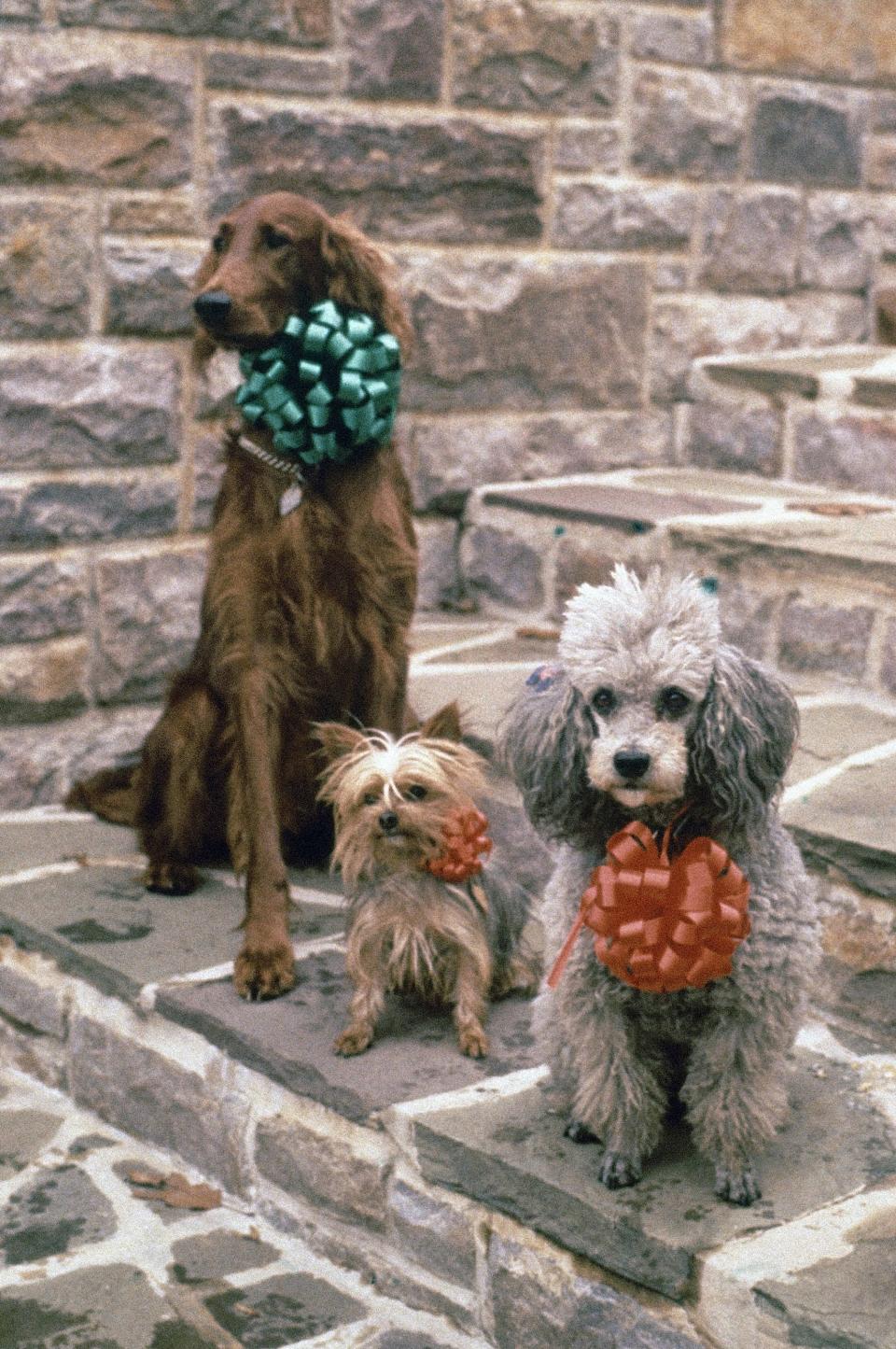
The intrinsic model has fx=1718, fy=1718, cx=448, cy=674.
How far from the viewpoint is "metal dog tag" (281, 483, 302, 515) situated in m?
3.17

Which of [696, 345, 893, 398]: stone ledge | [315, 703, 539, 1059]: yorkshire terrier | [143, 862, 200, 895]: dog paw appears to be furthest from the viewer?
[696, 345, 893, 398]: stone ledge

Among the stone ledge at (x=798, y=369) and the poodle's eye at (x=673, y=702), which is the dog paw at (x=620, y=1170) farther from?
the stone ledge at (x=798, y=369)

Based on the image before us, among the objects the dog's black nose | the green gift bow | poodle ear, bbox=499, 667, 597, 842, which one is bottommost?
poodle ear, bbox=499, 667, 597, 842

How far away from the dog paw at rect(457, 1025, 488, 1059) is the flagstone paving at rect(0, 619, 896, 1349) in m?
0.03

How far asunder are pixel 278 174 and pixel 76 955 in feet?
6.21

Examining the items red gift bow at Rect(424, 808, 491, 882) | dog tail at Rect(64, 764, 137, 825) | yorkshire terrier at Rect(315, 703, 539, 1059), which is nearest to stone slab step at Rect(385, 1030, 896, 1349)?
yorkshire terrier at Rect(315, 703, 539, 1059)

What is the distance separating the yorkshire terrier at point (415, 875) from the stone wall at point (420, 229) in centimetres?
135

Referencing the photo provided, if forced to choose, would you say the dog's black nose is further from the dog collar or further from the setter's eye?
the dog collar

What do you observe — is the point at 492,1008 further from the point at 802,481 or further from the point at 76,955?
the point at 802,481

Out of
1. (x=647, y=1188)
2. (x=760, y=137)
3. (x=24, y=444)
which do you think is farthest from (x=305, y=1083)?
(x=760, y=137)

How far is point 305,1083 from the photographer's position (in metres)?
2.75

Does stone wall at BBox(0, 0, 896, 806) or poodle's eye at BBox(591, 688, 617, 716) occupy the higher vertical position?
stone wall at BBox(0, 0, 896, 806)

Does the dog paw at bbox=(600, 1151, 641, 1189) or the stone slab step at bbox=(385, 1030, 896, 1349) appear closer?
the stone slab step at bbox=(385, 1030, 896, 1349)

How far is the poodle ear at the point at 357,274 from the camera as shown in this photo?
3154 millimetres
